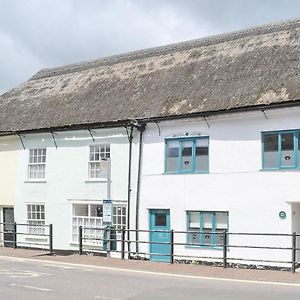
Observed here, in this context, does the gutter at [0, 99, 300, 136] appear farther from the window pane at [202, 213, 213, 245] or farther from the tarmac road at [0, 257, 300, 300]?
the tarmac road at [0, 257, 300, 300]

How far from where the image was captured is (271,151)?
667 inches

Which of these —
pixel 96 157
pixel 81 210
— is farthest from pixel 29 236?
pixel 96 157

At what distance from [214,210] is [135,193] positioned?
3.50 m

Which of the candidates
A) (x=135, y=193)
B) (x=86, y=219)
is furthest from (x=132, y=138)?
(x=86, y=219)

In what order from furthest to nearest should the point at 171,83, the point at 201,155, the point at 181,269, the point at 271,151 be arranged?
1. the point at 171,83
2. the point at 201,155
3. the point at 271,151
4. the point at 181,269

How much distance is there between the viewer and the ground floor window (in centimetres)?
1770

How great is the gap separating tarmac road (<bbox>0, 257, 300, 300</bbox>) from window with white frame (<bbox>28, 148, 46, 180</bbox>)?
28.9 ft

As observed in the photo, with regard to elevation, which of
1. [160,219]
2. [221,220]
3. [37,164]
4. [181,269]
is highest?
[37,164]

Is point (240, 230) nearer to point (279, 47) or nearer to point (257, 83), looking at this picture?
point (257, 83)

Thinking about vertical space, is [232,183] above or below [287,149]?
below

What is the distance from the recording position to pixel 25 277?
13039 mm

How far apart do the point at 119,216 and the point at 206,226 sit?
13.1 ft

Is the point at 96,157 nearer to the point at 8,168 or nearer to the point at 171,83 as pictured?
the point at 171,83

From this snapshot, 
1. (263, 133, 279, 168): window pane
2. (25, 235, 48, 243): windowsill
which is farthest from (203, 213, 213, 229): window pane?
(25, 235, 48, 243): windowsill
